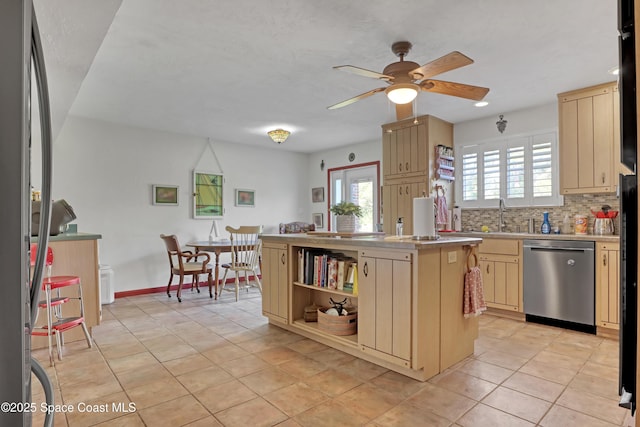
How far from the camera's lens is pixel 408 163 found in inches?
193

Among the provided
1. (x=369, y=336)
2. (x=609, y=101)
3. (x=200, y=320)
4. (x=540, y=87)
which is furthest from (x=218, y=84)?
(x=609, y=101)

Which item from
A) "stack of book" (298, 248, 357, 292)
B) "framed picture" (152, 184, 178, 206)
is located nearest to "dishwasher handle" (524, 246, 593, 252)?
"stack of book" (298, 248, 357, 292)

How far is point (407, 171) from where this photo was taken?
4922 millimetres

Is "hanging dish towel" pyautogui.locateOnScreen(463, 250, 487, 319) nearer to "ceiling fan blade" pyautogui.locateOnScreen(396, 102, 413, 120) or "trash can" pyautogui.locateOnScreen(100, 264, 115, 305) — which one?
"ceiling fan blade" pyautogui.locateOnScreen(396, 102, 413, 120)

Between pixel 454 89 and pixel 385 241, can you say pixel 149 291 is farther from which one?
pixel 454 89

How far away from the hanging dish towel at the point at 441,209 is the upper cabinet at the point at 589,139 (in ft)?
4.53

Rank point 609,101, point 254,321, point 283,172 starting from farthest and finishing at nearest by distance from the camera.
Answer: point 283,172, point 254,321, point 609,101

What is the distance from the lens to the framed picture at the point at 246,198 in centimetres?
631

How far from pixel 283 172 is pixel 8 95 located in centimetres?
632

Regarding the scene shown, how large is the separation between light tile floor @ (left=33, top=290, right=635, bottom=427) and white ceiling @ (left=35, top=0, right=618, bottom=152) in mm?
2235

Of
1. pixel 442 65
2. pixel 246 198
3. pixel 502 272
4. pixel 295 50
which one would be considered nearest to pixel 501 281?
pixel 502 272

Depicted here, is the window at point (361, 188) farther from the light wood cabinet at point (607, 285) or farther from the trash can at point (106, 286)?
the trash can at point (106, 286)

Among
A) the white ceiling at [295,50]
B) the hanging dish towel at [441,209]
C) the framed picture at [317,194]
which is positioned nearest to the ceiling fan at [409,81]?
the white ceiling at [295,50]

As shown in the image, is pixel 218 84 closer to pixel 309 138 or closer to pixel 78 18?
pixel 78 18
